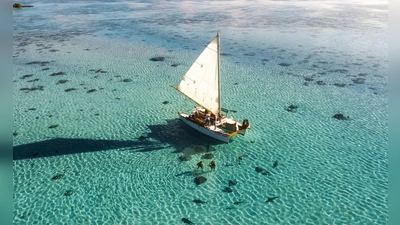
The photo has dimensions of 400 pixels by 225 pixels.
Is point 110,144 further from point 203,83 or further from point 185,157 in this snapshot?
point 203,83

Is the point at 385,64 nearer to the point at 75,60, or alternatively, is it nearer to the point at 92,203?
the point at 92,203

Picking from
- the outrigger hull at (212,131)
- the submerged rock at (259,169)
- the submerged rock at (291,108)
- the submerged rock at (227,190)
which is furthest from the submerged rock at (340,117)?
the submerged rock at (227,190)

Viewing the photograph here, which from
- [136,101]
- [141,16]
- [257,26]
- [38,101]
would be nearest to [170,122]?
[136,101]

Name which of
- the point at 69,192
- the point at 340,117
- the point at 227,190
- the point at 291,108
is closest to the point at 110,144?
the point at 69,192

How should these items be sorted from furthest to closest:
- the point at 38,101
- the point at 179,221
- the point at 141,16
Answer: the point at 141,16
the point at 38,101
the point at 179,221

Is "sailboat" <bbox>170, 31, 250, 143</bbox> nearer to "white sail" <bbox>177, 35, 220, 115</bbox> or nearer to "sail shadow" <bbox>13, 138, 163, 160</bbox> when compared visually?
"white sail" <bbox>177, 35, 220, 115</bbox>

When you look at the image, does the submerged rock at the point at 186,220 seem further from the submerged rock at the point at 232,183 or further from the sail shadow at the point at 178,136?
the sail shadow at the point at 178,136
